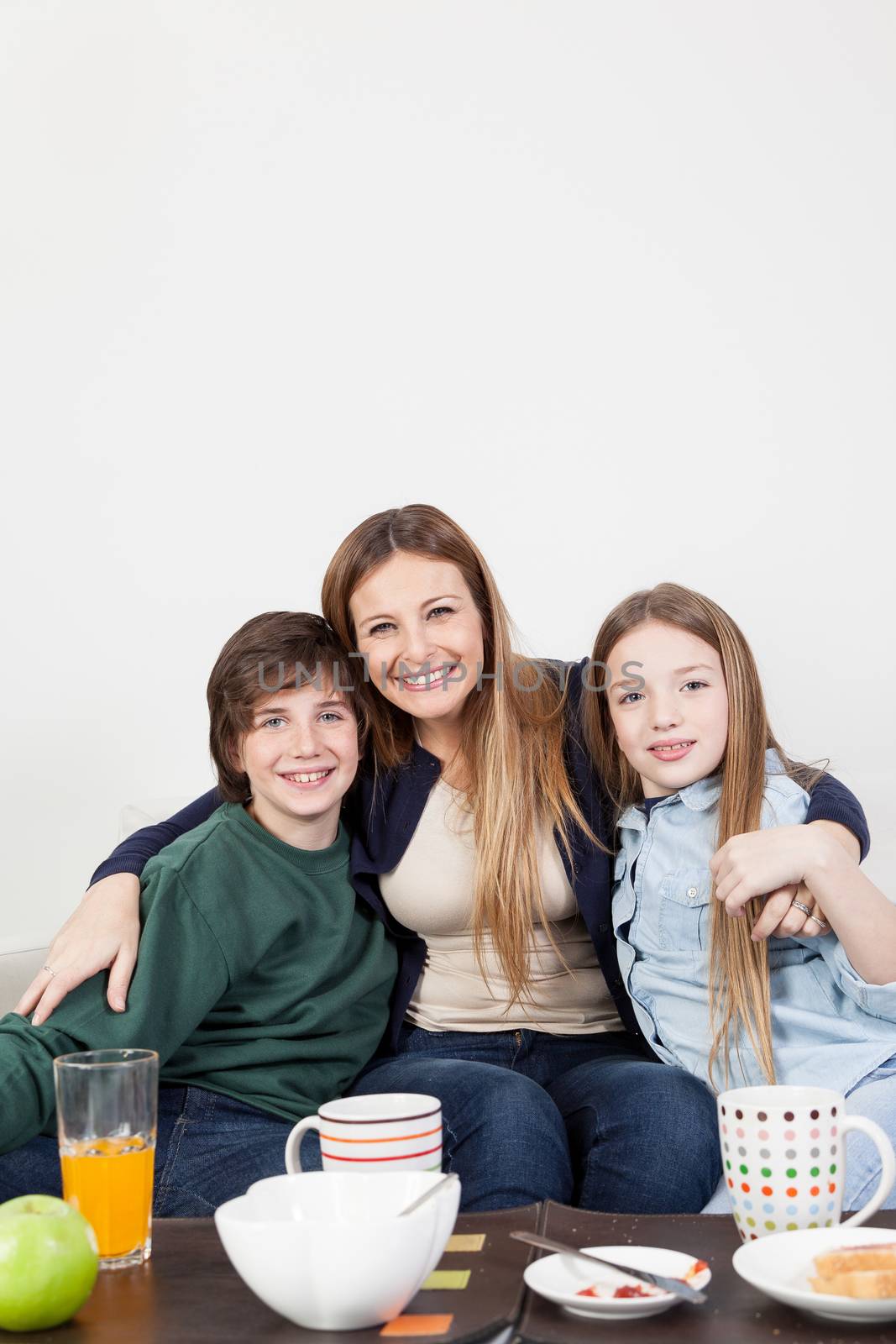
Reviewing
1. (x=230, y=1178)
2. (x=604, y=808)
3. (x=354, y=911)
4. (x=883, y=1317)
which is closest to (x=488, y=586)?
(x=604, y=808)

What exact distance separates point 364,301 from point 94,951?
1602 millimetres

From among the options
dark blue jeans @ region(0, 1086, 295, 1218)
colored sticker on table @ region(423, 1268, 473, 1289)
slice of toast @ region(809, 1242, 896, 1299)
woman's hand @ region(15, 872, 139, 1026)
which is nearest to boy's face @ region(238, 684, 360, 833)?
woman's hand @ region(15, 872, 139, 1026)

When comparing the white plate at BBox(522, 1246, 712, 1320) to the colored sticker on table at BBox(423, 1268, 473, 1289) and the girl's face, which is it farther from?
the girl's face

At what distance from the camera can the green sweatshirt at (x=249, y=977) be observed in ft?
4.74

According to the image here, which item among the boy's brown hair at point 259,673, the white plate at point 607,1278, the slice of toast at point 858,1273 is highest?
the boy's brown hair at point 259,673

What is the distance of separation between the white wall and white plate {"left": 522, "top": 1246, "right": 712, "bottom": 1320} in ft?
5.40

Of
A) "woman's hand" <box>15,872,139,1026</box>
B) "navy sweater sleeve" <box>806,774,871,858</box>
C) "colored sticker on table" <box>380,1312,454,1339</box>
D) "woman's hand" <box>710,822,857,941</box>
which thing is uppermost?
"navy sweater sleeve" <box>806,774,871,858</box>

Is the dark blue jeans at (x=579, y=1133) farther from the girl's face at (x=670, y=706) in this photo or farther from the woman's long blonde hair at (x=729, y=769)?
the girl's face at (x=670, y=706)

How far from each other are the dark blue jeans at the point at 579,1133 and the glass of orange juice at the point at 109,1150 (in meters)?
0.58

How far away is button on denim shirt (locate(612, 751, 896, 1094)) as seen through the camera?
1464mm

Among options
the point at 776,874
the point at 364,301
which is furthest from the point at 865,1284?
the point at 364,301

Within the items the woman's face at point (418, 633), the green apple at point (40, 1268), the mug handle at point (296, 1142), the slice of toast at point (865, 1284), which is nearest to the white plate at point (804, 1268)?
the slice of toast at point (865, 1284)

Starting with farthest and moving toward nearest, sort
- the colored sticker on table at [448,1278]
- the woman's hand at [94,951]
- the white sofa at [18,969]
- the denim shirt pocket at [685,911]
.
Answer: the white sofa at [18,969], the denim shirt pocket at [685,911], the woman's hand at [94,951], the colored sticker on table at [448,1278]

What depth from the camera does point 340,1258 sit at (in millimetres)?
747
